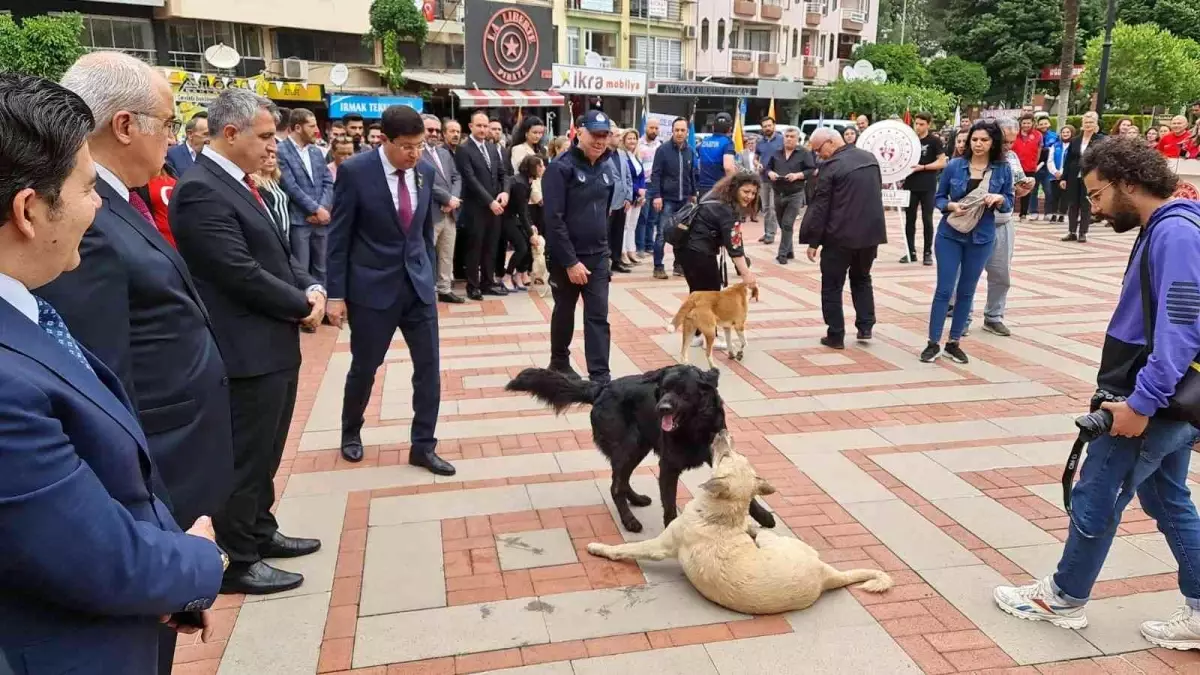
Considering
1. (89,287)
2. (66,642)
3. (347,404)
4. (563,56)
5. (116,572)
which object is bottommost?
(347,404)

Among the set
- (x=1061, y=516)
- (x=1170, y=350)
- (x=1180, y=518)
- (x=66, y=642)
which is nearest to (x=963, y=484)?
(x=1061, y=516)

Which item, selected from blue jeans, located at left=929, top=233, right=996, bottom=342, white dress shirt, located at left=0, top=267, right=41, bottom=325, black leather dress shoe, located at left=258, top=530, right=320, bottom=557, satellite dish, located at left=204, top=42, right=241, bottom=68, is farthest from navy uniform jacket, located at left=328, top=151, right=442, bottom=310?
satellite dish, located at left=204, top=42, right=241, bottom=68

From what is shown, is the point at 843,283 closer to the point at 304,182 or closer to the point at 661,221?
the point at 661,221

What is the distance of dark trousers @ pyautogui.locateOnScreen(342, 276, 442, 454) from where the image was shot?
4.42 metres

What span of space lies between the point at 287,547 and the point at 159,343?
156cm

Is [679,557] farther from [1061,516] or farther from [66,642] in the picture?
[66,642]

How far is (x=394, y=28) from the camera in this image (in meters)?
28.4

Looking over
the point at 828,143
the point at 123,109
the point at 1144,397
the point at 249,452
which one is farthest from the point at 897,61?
the point at 123,109

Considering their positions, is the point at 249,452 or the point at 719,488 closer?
the point at 719,488

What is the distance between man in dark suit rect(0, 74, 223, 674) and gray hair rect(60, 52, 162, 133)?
3.58ft

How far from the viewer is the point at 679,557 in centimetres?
337

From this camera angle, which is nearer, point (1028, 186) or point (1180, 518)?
point (1180, 518)

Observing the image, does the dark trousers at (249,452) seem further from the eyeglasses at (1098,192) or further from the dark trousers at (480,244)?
the dark trousers at (480,244)

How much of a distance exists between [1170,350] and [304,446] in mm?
4507
